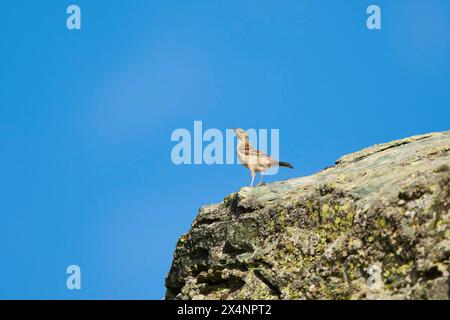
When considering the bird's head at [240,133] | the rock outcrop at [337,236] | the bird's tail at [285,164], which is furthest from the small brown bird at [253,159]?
the rock outcrop at [337,236]

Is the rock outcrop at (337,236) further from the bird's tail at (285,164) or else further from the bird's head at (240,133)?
the bird's head at (240,133)

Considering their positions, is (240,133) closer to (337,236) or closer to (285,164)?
(285,164)

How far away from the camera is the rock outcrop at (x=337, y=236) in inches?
441

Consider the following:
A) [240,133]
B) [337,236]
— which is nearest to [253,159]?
[240,133]

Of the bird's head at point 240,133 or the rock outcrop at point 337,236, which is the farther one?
the bird's head at point 240,133

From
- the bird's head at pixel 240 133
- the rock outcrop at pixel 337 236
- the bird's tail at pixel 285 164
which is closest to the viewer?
the rock outcrop at pixel 337 236

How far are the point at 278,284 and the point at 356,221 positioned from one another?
6.25 feet

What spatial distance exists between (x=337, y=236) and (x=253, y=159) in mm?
7360

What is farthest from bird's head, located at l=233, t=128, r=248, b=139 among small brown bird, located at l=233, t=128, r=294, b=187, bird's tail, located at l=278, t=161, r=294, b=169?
bird's tail, located at l=278, t=161, r=294, b=169

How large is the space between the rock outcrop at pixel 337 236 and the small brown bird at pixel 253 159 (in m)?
2.72

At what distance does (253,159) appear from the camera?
20297 mm

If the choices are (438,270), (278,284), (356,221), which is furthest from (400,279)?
(278,284)

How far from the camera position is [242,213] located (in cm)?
1544
